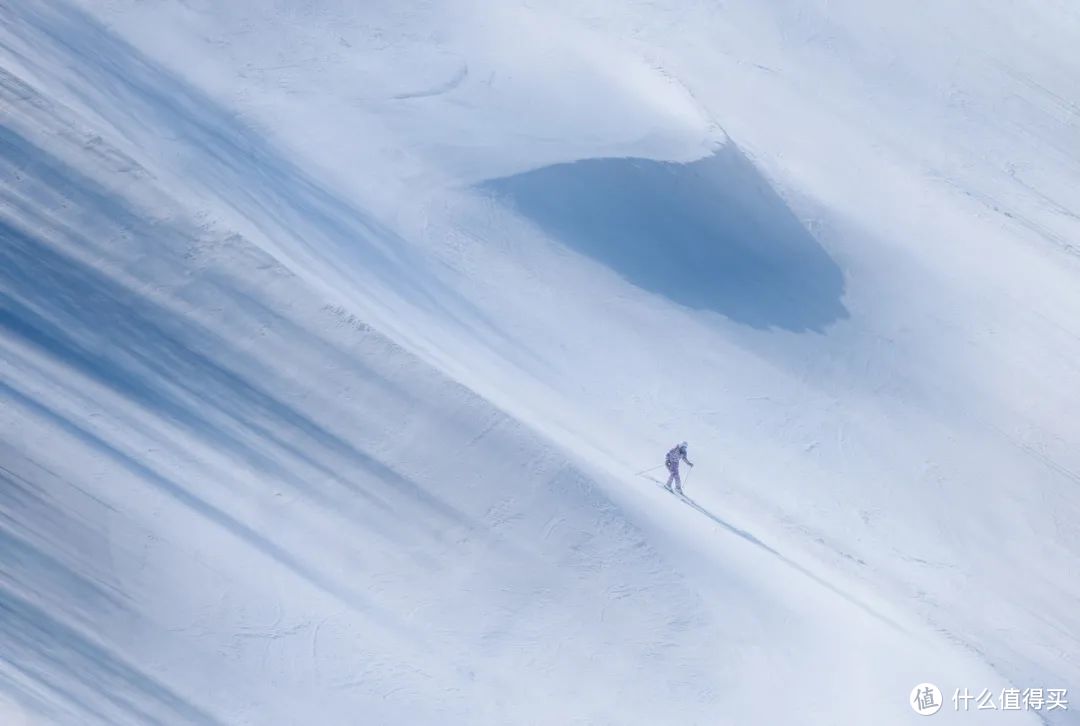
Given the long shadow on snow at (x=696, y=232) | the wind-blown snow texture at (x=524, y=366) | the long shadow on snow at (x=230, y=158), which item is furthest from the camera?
the long shadow on snow at (x=696, y=232)

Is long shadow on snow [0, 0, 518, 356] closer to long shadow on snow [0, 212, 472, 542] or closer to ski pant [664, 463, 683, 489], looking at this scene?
long shadow on snow [0, 212, 472, 542]

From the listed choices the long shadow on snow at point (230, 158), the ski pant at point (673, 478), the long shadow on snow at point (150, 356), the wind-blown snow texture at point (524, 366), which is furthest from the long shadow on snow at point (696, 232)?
the long shadow on snow at point (150, 356)

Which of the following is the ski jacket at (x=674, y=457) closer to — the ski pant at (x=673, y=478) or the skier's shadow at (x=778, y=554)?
the ski pant at (x=673, y=478)

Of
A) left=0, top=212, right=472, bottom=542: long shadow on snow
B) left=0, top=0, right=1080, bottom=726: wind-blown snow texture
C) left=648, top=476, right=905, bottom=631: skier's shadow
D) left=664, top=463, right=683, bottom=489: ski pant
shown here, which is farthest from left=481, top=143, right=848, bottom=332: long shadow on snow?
left=0, top=212, right=472, bottom=542: long shadow on snow

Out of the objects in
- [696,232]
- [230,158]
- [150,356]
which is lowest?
[150,356]

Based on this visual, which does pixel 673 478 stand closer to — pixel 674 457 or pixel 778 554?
pixel 674 457

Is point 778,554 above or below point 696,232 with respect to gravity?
below

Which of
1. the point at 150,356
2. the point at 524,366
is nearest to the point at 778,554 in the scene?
the point at 524,366
